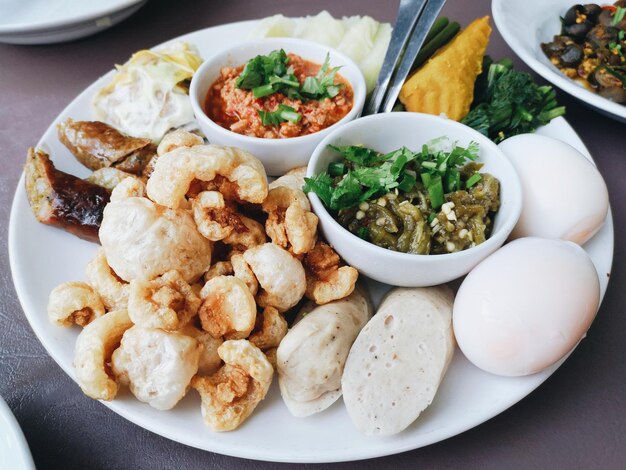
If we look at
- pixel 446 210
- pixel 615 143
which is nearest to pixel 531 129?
pixel 615 143

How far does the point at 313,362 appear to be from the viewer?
1754 mm

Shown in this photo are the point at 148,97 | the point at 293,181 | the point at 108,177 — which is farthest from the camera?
the point at 148,97

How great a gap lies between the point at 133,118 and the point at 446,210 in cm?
163

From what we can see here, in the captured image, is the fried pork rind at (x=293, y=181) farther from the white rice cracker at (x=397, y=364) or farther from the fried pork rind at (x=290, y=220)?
the white rice cracker at (x=397, y=364)

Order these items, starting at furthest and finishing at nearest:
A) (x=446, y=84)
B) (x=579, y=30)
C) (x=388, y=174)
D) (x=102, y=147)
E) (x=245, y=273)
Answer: (x=579, y=30) → (x=446, y=84) → (x=102, y=147) → (x=388, y=174) → (x=245, y=273)

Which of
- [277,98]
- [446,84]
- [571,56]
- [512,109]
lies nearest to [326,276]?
[277,98]

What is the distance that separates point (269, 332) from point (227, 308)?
17 cm

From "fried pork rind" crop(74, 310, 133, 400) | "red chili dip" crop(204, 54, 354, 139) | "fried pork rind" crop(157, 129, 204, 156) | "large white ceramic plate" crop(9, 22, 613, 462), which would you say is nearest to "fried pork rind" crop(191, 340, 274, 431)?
"large white ceramic plate" crop(9, 22, 613, 462)

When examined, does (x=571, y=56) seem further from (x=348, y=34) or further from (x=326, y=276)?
(x=326, y=276)

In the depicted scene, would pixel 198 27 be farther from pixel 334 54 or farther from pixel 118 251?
pixel 118 251

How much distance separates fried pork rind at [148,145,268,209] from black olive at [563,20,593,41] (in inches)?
96.2

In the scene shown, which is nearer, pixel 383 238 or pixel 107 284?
pixel 107 284

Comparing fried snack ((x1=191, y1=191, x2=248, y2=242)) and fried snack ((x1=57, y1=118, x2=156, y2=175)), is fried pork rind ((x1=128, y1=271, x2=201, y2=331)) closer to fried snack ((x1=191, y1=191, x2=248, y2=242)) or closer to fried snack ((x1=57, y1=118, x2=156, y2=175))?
fried snack ((x1=191, y1=191, x2=248, y2=242))

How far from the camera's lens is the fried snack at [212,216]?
1.89m
